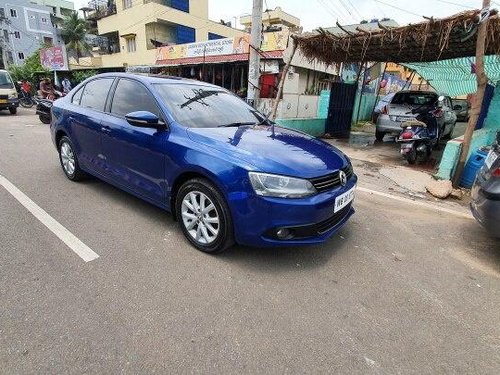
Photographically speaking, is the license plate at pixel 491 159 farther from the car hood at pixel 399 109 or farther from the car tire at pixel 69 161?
the car hood at pixel 399 109

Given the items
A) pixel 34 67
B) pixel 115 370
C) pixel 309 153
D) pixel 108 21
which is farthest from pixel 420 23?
pixel 34 67

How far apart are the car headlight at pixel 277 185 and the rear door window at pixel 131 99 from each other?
1.40 m

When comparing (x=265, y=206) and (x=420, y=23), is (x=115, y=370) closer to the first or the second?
(x=265, y=206)

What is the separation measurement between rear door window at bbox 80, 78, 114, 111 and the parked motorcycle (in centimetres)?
594

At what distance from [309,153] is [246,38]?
11308 mm

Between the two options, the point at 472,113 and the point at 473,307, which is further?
the point at 472,113

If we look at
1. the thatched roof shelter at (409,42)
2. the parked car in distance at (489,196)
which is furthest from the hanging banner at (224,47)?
the parked car in distance at (489,196)

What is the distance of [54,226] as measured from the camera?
11.0ft

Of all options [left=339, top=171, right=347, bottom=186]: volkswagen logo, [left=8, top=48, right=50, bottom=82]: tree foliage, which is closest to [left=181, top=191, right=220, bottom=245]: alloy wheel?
[left=339, top=171, right=347, bottom=186]: volkswagen logo

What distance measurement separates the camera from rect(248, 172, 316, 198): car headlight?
255 cm

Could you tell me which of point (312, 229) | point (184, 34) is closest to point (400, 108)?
point (312, 229)

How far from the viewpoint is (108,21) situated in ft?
88.0

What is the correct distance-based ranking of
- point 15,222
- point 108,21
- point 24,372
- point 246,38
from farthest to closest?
point 108,21 < point 246,38 < point 15,222 < point 24,372

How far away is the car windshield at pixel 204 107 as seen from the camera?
10.7 feet
